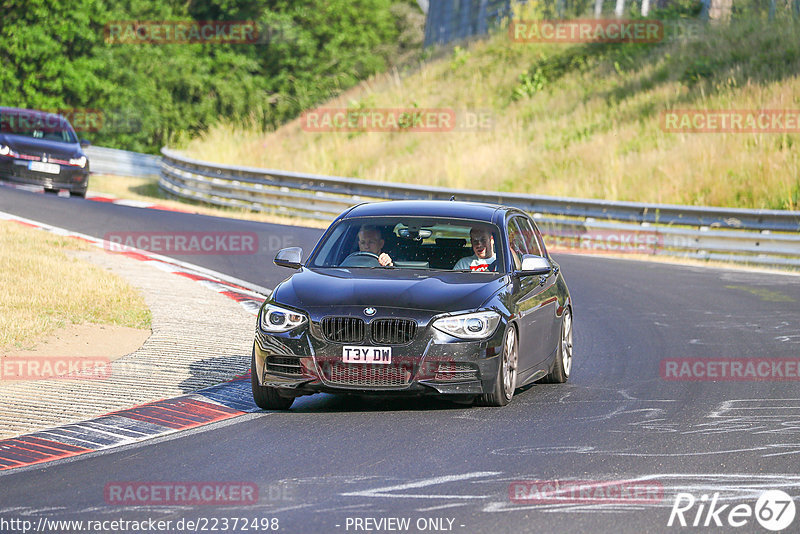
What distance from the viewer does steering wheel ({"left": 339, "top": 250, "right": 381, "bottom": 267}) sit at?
10023 millimetres

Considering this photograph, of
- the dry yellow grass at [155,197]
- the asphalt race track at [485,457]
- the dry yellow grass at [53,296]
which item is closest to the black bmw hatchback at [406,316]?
the asphalt race track at [485,457]

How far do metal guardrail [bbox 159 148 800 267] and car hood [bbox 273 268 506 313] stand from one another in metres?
13.5

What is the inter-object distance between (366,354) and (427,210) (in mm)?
1965

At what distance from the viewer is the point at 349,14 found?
60.0 metres

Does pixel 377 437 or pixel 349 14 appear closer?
pixel 377 437

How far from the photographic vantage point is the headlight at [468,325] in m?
8.89

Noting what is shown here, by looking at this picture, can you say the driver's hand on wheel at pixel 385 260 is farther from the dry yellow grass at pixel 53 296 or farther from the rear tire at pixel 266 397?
the dry yellow grass at pixel 53 296

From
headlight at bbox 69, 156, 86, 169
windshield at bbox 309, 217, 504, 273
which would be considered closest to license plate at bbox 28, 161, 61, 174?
headlight at bbox 69, 156, 86, 169

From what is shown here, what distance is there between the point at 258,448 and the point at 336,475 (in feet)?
3.01

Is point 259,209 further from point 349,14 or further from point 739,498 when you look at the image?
point 349,14

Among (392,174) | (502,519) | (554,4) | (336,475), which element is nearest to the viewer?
(502,519)

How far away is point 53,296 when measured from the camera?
1379 centimetres

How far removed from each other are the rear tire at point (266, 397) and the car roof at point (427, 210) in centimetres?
183

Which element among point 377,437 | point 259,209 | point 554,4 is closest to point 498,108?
point 554,4
